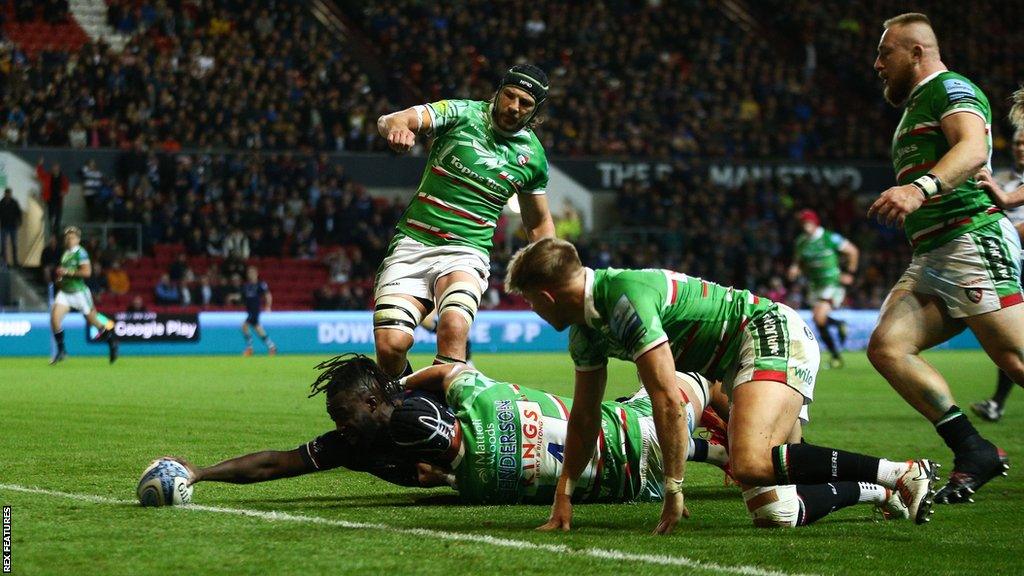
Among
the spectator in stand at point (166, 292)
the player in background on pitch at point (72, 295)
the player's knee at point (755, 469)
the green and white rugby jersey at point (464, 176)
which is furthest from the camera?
the spectator in stand at point (166, 292)

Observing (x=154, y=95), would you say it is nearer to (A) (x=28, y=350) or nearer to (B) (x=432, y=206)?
(A) (x=28, y=350)

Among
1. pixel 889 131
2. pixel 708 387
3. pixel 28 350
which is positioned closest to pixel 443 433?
pixel 708 387

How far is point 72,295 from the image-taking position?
21156mm

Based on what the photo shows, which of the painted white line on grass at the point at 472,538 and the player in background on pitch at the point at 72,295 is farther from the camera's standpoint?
the player in background on pitch at the point at 72,295

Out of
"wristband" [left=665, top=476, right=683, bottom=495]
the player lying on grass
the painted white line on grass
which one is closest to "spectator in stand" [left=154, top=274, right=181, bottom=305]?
the painted white line on grass

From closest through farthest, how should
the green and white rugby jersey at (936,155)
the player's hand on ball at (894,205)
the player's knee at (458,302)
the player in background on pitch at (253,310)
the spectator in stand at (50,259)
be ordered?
the player's hand on ball at (894,205), the green and white rugby jersey at (936,155), the player's knee at (458,302), the player in background on pitch at (253,310), the spectator in stand at (50,259)

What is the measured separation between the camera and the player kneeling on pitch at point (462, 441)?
6301 mm

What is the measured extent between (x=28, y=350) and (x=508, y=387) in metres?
Answer: 19.2

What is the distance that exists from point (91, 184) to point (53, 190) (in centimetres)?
92

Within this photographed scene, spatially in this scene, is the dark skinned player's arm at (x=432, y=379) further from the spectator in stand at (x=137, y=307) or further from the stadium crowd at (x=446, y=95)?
the stadium crowd at (x=446, y=95)

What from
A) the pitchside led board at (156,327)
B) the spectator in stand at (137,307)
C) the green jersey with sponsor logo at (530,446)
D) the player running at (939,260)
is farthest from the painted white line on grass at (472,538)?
the spectator in stand at (137,307)

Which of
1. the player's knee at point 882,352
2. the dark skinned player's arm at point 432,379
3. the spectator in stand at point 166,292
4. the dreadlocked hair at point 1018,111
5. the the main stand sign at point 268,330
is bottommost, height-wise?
the the main stand sign at point 268,330

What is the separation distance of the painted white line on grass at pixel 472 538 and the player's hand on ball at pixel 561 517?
1.07 ft

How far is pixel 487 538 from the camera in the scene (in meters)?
5.52
